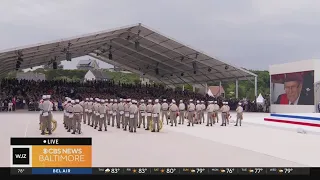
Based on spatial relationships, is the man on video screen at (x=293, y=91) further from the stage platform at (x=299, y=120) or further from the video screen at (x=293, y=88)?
the stage platform at (x=299, y=120)

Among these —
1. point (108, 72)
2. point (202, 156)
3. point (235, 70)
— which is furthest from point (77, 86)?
point (108, 72)

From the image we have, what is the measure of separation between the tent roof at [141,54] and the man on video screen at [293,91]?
11.0ft

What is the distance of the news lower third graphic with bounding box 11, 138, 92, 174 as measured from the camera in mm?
6230

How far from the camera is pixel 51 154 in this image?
6301 mm

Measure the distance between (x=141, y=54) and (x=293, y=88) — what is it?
15.3 m

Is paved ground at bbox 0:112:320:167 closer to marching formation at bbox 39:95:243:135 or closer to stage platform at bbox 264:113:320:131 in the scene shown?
marching formation at bbox 39:95:243:135

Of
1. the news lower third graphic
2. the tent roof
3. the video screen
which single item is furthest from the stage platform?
the news lower third graphic

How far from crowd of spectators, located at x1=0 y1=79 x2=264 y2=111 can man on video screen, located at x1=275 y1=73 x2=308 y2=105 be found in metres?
4.73

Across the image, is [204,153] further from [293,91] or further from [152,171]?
[293,91]

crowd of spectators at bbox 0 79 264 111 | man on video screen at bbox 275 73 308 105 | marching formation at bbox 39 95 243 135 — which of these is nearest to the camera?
marching formation at bbox 39 95 243 135

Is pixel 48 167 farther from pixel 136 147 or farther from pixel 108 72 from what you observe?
pixel 108 72

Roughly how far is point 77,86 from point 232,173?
118 ft

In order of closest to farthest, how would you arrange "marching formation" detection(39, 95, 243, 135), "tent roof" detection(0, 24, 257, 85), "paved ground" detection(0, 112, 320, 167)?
"paved ground" detection(0, 112, 320, 167)
"marching formation" detection(39, 95, 243, 135)
"tent roof" detection(0, 24, 257, 85)

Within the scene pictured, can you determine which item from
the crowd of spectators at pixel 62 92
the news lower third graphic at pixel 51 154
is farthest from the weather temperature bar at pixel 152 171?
the crowd of spectators at pixel 62 92
